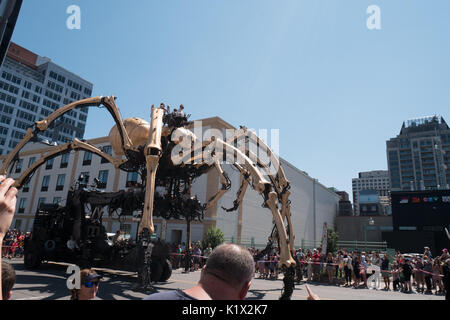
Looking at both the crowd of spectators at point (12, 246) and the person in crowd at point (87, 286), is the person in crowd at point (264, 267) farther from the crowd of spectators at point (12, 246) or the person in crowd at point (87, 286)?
the crowd of spectators at point (12, 246)

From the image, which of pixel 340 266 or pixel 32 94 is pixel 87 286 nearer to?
pixel 340 266

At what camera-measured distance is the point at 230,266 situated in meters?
1.74

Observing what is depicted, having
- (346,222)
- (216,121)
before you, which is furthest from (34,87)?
(346,222)

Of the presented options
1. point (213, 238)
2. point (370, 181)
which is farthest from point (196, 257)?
point (370, 181)

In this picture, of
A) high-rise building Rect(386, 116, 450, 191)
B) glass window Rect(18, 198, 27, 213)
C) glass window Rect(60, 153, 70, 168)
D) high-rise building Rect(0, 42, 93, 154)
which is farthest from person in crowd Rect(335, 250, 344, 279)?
high-rise building Rect(386, 116, 450, 191)

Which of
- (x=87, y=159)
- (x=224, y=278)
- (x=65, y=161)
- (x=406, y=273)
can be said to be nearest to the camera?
(x=224, y=278)

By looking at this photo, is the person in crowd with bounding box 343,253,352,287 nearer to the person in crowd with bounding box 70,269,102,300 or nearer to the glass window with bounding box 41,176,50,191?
the person in crowd with bounding box 70,269,102,300

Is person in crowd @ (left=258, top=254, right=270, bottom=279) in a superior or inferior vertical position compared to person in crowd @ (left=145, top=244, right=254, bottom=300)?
inferior

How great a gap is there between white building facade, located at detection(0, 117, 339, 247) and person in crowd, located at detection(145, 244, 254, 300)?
22.5m

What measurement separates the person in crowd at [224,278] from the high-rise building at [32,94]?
8595 cm

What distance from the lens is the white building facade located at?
2883 cm

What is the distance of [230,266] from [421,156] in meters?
152

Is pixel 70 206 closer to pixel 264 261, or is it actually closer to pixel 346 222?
pixel 264 261

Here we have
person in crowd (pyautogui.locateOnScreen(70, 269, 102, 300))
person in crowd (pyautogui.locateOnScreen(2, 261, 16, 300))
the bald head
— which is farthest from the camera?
person in crowd (pyautogui.locateOnScreen(70, 269, 102, 300))
